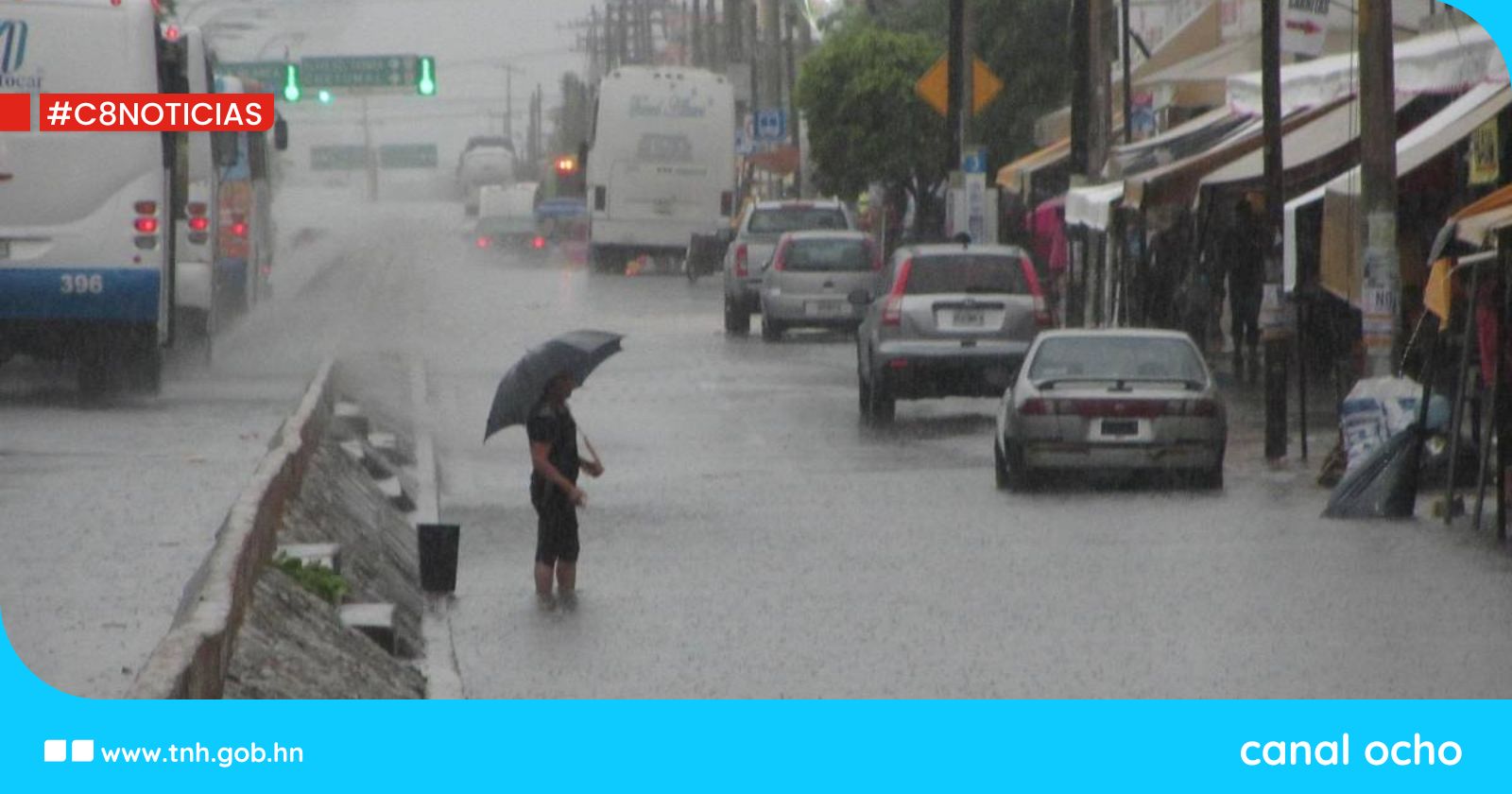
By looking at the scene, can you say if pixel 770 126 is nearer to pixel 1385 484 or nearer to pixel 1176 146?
pixel 1176 146

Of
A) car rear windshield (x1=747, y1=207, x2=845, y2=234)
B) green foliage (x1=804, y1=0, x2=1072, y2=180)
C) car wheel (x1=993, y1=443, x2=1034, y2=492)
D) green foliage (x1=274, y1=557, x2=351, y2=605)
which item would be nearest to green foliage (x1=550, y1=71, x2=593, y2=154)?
green foliage (x1=804, y1=0, x2=1072, y2=180)

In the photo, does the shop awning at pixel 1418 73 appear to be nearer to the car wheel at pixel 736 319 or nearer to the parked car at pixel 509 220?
the car wheel at pixel 736 319

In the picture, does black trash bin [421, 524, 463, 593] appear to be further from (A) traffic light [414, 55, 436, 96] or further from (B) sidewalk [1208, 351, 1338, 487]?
(B) sidewalk [1208, 351, 1338, 487]

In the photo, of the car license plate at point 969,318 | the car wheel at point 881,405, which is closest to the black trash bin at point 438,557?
the car wheel at point 881,405

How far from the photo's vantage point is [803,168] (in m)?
66.8

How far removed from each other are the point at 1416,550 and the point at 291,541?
5.41 metres

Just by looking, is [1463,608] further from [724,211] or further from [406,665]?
[724,211]

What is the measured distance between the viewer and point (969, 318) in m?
22.9

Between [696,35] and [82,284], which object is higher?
[696,35]

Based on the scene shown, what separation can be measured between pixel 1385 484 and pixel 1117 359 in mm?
2925

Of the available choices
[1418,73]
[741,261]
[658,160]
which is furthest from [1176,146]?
[658,160]

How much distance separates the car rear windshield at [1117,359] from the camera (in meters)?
17.4

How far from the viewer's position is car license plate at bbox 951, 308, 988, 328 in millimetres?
22906

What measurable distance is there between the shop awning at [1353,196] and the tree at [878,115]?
29.6 metres
